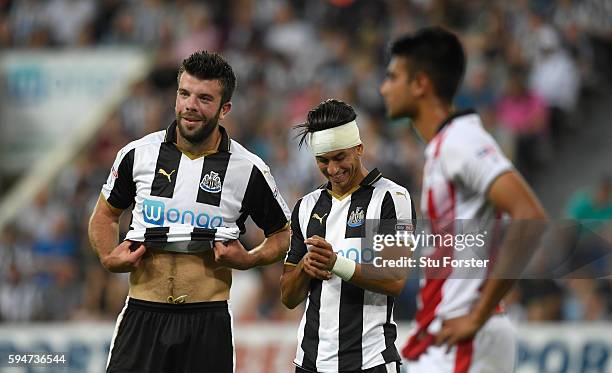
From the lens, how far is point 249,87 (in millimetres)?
13344

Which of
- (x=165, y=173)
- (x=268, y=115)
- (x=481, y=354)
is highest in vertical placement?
(x=268, y=115)

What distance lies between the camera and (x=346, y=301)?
17.0 feet

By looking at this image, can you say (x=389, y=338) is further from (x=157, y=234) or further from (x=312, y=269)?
(x=157, y=234)

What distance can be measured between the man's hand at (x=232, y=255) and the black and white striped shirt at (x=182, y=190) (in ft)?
0.33

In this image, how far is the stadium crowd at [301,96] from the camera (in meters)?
11.4

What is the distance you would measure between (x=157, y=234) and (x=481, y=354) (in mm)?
1620

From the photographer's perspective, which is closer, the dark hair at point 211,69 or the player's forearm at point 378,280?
the player's forearm at point 378,280

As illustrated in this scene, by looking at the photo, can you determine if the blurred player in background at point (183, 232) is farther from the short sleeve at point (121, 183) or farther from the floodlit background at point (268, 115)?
the floodlit background at point (268, 115)

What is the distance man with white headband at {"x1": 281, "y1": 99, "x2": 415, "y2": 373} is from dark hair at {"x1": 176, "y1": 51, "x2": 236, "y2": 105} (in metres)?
0.42

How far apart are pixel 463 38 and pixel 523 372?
466 centimetres

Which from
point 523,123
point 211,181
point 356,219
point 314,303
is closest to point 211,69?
point 211,181

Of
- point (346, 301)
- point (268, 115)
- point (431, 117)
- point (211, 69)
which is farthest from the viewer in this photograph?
point (268, 115)

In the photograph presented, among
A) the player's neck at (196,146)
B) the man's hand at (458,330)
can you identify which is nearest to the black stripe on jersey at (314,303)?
the player's neck at (196,146)

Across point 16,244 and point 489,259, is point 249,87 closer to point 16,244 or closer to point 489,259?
point 16,244
